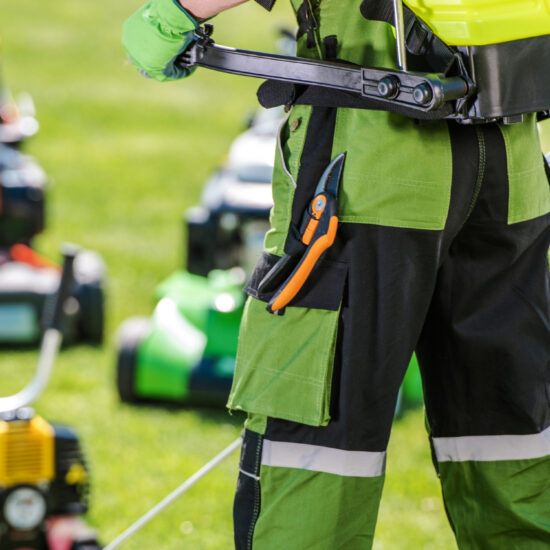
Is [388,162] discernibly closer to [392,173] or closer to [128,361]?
[392,173]

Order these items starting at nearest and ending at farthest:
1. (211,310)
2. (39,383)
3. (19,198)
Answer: (39,383)
(211,310)
(19,198)

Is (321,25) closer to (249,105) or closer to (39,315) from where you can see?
(39,315)

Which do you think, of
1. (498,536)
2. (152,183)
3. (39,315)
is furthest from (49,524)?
(152,183)

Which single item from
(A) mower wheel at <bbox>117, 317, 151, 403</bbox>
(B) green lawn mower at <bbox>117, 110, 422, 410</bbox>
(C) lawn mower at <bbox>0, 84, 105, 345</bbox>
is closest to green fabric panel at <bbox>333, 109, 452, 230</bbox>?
(B) green lawn mower at <bbox>117, 110, 422, 410</bbox>

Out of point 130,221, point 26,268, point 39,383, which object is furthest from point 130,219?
point 39,383

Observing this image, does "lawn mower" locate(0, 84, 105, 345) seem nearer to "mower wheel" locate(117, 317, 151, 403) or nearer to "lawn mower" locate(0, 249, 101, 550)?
"mower wheel" locate(117, 317, 151, 403)

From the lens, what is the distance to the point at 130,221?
644 centimetres

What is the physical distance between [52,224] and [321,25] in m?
4.52

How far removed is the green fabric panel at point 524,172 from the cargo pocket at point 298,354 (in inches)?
13.8

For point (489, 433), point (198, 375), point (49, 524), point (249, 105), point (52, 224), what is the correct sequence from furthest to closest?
point (249, 105)
point (52, 224)
point (198, 375)
point (49, 524)
point (489, 433)

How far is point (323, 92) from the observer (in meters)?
1.89

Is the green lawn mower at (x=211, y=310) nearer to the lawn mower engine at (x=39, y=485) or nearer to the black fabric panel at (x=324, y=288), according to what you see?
the lawn mower engine at (x=39, y=485)

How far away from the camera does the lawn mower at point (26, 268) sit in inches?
176

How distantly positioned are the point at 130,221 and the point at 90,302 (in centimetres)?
191
